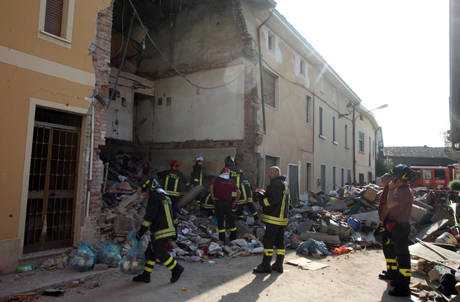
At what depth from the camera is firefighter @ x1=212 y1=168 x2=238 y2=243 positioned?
9.41 metres

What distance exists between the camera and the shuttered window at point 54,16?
7312mm

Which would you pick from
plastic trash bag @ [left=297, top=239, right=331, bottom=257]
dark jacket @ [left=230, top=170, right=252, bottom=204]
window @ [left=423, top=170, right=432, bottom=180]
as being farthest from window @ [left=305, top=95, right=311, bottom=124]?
window @ [left=423, top=170, right=432, bottom=180]

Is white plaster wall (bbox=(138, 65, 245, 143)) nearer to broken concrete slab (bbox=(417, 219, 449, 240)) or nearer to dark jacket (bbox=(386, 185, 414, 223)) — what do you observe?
broken concrete slab (bbox=(417, 219, 449, 240))

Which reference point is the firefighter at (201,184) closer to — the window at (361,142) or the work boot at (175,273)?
the work boot at (175,273)

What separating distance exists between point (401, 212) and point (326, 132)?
15253mm

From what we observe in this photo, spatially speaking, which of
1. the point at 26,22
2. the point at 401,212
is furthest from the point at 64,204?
the point at 401,212

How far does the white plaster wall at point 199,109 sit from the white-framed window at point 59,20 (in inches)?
251

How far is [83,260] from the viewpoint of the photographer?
6762 millimetres

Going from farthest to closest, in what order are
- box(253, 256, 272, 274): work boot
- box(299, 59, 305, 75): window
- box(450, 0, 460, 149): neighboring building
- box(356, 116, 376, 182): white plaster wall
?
box(356, 116, 376, 182): white plaster wall
box(299, 59, 305, 75): window
box(253, 256, 272, 274): work boot
box(450, 0, 460, 149): neighboring building

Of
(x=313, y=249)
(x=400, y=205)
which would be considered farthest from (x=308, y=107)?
(x=400, y=205)

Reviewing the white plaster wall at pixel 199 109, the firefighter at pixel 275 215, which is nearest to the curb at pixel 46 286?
the firefighter at pixel 275 215

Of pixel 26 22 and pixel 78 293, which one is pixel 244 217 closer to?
pixel 78 293

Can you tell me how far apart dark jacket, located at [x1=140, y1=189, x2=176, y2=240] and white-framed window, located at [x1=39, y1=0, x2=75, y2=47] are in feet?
11.4

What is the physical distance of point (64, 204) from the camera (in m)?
7.73
